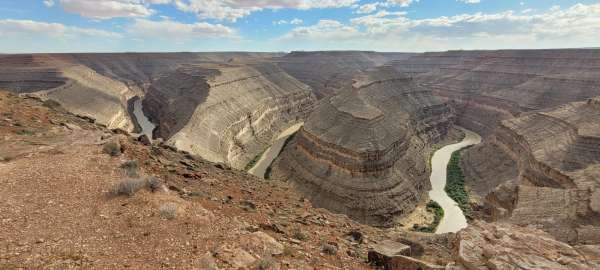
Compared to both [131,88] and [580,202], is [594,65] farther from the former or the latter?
[131,88]

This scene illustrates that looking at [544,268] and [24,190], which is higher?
[24,190]

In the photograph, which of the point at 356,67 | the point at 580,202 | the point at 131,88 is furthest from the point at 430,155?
the point at 356,67

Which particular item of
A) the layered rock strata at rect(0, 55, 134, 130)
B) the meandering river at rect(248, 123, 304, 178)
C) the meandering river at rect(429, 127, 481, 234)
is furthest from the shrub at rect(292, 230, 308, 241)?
the layered rock strata at rect(0, 55, 134, 130)

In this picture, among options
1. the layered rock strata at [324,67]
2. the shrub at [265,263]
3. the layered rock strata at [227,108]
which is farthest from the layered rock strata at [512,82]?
the shrub at [265,263]

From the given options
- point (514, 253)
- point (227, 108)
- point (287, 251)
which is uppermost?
point (514, 253)

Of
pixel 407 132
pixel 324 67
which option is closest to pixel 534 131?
pixel 407 132

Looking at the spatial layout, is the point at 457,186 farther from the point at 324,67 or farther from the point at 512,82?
the point at 324,67

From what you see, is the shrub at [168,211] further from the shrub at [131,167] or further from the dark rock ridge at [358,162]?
the dark rock ridge at [358,162]

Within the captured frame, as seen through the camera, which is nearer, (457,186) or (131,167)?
(131,167)
